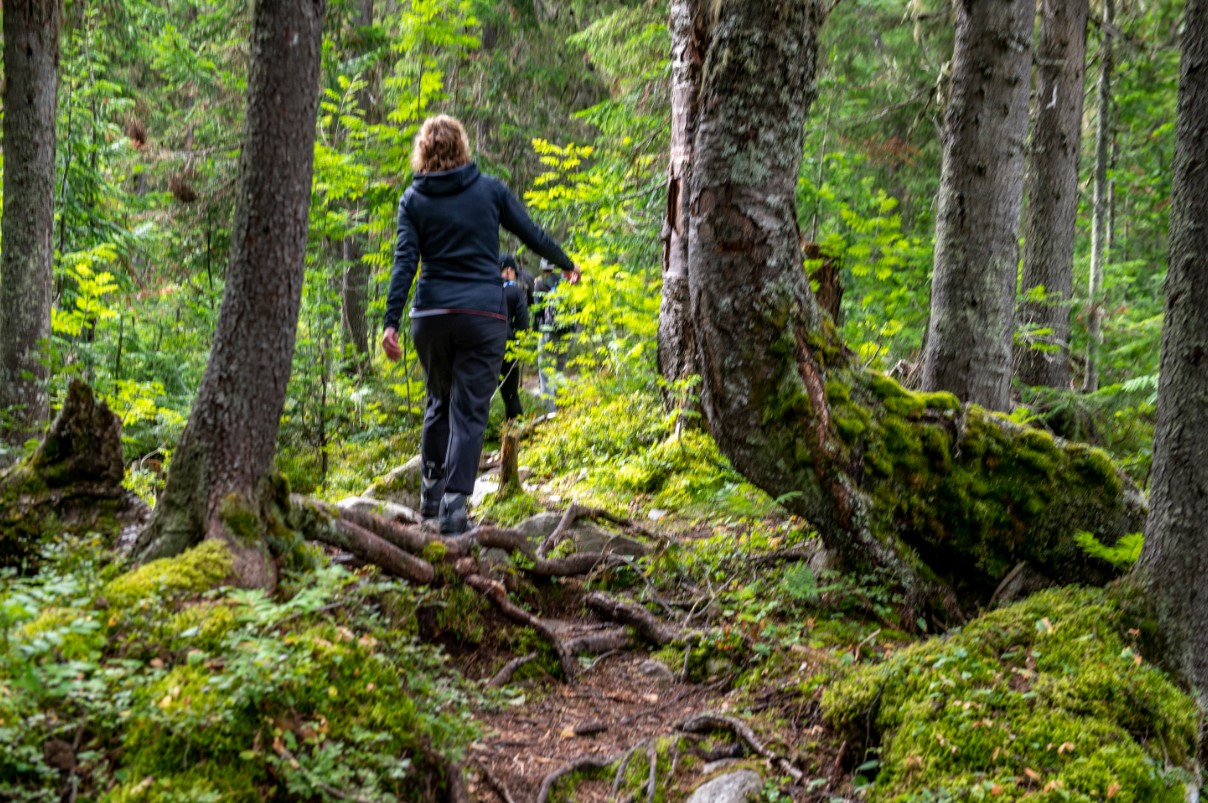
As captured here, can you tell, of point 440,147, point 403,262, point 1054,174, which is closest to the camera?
point 440,147

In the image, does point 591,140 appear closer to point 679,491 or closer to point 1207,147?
point 679,491

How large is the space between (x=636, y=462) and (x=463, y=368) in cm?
289

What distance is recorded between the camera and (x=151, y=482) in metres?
7.44

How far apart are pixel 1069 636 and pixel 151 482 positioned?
23.6 ft

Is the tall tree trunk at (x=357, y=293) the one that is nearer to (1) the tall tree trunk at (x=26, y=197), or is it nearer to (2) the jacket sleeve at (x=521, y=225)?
(1) the tall tree trunk at (x=26, y=197)

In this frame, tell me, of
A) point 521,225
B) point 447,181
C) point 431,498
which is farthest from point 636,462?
point 447,181

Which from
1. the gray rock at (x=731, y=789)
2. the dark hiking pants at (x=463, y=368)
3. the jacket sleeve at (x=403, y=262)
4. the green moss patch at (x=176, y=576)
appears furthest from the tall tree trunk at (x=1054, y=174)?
the green moss patch at (x=176, y=576)

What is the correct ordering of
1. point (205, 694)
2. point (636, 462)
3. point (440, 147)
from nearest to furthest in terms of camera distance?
point (205, 694)
point (440, 147)
point (636, 462)

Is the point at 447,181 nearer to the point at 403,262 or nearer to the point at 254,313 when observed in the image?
the point at 403,262

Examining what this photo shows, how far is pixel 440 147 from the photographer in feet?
18.2

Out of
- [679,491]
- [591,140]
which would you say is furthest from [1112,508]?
[591,140]

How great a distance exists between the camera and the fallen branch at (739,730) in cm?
363

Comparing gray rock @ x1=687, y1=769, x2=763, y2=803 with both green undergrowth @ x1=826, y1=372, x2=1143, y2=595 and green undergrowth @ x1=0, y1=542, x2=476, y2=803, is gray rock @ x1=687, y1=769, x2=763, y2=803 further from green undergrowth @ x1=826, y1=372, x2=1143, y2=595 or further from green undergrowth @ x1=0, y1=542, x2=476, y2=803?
green undergrowth @ x1=826, y1=372, x2=1143, y2=595

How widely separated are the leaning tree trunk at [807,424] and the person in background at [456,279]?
142cm
